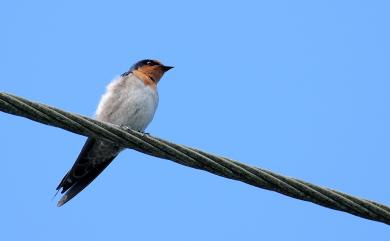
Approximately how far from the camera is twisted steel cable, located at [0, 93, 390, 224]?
3.38 metres

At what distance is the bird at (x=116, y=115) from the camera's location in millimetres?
6984

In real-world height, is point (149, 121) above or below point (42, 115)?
above

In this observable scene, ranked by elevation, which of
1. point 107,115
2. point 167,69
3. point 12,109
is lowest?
point 12,109

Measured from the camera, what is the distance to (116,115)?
281 inches

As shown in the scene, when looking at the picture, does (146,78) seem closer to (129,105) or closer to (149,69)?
(149,69)

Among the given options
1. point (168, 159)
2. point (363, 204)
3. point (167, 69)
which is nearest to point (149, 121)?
point (167, 69)

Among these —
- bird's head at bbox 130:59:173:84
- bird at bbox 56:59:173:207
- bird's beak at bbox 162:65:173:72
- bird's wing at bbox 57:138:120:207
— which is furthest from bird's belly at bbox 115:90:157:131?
bird's beak at bbox 162:65:173:72

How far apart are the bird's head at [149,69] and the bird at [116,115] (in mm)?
183

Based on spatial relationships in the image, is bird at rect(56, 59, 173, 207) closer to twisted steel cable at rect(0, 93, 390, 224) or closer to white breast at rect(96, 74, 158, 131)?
white breast at rect(96, 74, 158, 131)

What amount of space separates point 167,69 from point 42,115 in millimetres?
4752

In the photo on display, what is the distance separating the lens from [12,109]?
3.36 metres

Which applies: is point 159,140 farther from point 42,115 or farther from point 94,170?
point 94,170

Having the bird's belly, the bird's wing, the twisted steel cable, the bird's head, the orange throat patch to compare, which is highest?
the bird's head

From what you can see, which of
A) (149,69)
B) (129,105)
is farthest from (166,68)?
(129,105)
